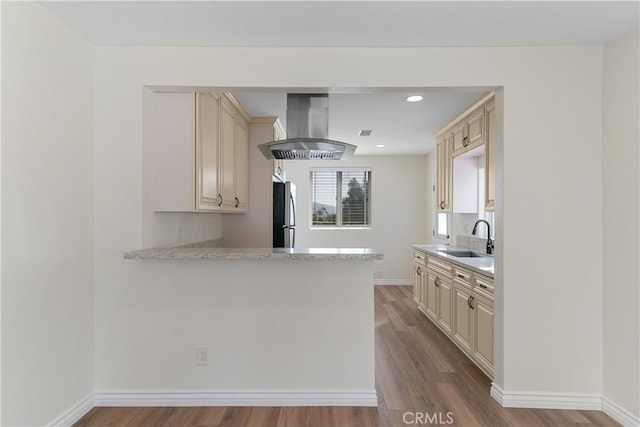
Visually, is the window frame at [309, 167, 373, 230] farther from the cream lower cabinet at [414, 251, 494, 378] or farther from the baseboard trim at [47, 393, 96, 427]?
the baseboard trim at [47, 393, 96, 427]

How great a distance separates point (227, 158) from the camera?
3080 millimetres

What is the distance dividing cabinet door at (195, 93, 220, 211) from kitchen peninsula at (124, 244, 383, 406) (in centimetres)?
51

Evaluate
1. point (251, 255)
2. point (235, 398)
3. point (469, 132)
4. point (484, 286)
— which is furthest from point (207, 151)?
point (469, 132)

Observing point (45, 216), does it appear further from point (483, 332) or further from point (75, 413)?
point (483, 332)

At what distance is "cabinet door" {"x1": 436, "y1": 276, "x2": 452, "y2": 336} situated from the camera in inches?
135

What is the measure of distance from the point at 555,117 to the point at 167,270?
9.11ft

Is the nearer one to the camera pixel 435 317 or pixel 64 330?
pixel 64 330

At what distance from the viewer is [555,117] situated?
2.19m

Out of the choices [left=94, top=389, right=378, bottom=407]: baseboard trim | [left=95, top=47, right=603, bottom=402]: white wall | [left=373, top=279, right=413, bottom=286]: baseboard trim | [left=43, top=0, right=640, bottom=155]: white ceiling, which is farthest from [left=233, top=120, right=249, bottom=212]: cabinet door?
[left=373, top=279, right=413, bottom=286]: baseboard trim

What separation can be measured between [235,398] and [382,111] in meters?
2.96

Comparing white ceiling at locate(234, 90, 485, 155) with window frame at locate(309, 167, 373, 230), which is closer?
white ceiling at locate(234, 90, 485, 155)

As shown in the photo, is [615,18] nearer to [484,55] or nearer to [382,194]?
[484,55]

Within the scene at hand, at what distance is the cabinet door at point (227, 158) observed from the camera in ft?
9.63

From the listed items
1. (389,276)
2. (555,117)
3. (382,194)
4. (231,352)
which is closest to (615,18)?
(555,117)
